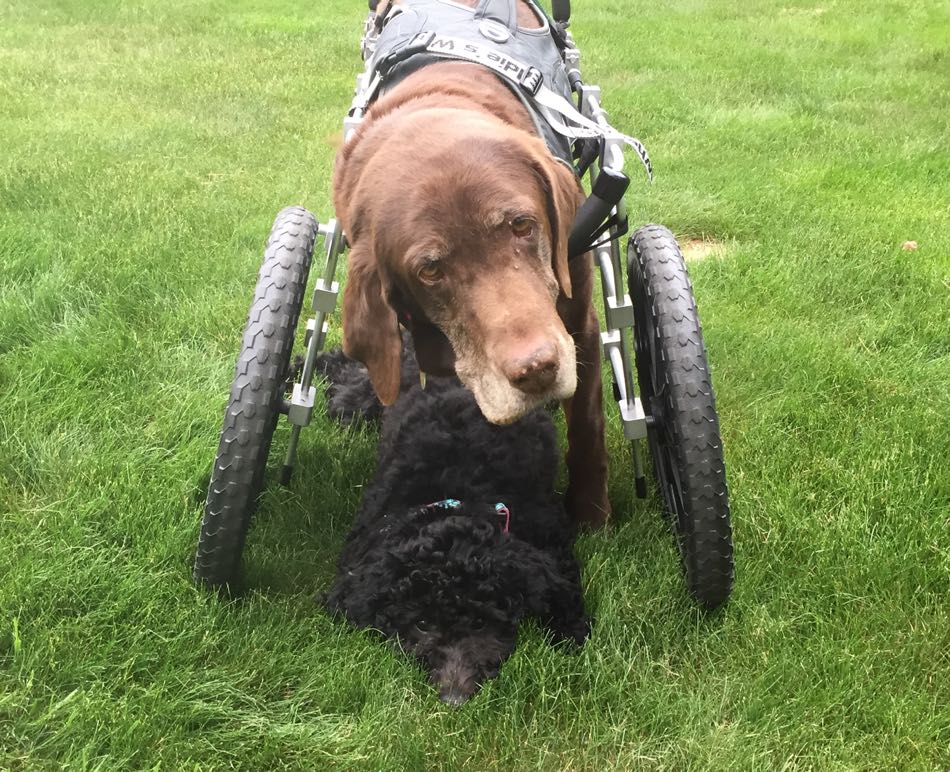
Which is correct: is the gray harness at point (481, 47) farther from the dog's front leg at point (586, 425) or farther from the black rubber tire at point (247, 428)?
the black rubber tire at point (247, 428)

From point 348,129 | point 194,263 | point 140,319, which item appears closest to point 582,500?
point 348,129

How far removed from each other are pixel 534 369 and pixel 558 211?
531 millimetres

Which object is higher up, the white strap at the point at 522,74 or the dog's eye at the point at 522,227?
the white strap at the point at 522,74

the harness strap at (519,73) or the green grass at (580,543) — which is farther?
the harness strap at (519,73)

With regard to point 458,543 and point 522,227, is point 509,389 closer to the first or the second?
point 522,227

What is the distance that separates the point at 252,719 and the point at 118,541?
2.58 feet

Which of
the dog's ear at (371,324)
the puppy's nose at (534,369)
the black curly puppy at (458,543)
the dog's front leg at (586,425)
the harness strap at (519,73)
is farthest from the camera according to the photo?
the dog's front leg at (586,425)

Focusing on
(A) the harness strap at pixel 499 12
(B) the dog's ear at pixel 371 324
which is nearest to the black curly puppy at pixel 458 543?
(B) the dog's ear at pixel 371 324

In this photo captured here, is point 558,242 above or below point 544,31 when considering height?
below

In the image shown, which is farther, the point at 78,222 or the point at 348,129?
the point at 78,222

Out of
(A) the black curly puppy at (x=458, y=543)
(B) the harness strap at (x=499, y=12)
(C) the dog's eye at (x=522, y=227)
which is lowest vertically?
(A) the black curly puppy at (x=458, y=543)

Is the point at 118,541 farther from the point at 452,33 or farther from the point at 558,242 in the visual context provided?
the point at 452,33

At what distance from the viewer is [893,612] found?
7.22 ft

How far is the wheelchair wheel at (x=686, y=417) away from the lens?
2.04 metres
